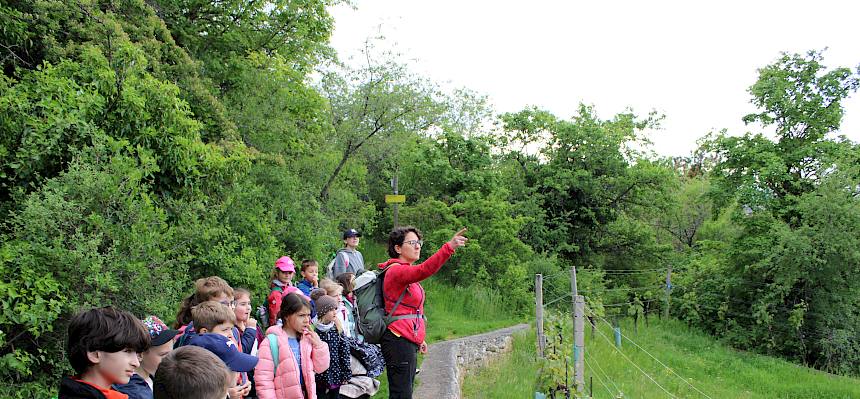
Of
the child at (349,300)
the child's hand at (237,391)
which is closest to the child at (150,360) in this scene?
the child's hand at (237,391)

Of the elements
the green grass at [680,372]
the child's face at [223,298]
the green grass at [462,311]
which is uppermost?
the child's face at [223,298]

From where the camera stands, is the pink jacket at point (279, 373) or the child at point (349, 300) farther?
the child at point (349, 300)

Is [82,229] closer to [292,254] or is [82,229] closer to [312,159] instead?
[292,254]

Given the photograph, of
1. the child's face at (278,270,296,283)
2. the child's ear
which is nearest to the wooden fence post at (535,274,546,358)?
the child's face at (278,270,296,283)

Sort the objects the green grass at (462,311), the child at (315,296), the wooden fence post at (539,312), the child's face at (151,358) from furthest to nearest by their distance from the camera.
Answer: the green grass at (462,311) → the wooden fence post at (539,312) → the child at (315,296) → the child's face at (151,358)

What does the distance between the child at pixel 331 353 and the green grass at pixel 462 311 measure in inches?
245

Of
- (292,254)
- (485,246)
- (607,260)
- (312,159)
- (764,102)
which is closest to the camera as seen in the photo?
(292,254)

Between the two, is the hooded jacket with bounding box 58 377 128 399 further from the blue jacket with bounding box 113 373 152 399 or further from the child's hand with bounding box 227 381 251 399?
the child's hand with bounding box 227 381 251 399

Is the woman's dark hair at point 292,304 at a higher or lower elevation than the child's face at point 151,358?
higher

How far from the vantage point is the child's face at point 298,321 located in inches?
173

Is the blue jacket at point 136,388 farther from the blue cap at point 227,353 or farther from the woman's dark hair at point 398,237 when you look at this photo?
the woman's dark hair at point 398,237

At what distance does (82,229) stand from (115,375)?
110 inches

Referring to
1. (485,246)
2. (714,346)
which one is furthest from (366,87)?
(714,346)

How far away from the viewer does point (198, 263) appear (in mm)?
7625
